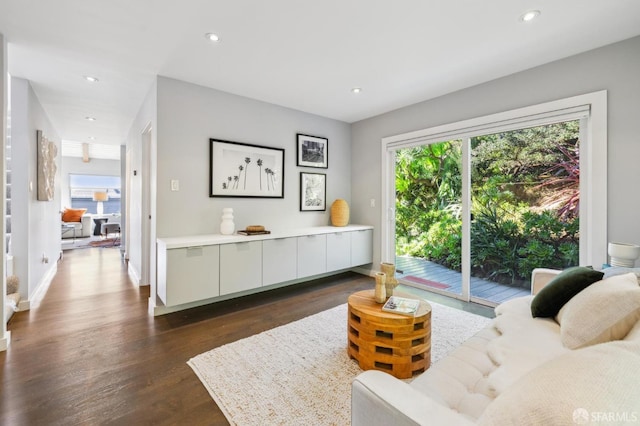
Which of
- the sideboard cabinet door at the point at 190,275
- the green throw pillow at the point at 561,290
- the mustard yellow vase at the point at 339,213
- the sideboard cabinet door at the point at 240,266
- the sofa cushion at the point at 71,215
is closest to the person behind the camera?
the green throw pillow at the point at 561,290

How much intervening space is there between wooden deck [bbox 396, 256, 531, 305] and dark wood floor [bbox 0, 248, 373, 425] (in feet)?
2.15

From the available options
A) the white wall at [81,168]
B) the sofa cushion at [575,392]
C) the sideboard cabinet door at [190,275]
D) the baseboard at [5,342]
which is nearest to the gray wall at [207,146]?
the sideboard cabinet door at [190,275]

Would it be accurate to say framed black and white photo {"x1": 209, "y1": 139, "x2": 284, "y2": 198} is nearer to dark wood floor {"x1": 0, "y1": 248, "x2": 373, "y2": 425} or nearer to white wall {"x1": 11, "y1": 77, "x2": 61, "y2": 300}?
dark wood floor {"x1": 0, "y1": 248, "x2": 373, "y2": 425}

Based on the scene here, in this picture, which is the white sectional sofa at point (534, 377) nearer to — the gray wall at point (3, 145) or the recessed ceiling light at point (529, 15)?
the recessed ceiling light at point (529, 15)

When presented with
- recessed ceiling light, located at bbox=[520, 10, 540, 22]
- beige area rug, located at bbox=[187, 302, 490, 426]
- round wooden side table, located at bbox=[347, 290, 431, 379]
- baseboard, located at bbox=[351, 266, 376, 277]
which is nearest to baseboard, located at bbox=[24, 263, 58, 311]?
beige area rug, located at bbox=[187, 302, 490, 426]

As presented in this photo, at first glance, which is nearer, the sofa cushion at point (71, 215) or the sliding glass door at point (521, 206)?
the sliding glass door at point (521, 206)

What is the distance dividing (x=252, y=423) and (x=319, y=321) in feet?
4.31

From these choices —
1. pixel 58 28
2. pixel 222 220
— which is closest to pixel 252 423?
pixel 222 220

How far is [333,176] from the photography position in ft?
14.9

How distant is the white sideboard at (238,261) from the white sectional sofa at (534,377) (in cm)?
223

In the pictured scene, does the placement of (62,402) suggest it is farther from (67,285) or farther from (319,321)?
(67,285)

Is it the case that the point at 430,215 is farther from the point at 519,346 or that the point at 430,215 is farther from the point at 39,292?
the point at 39,292

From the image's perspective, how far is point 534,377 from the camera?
2.19ft

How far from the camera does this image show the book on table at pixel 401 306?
186 cm
